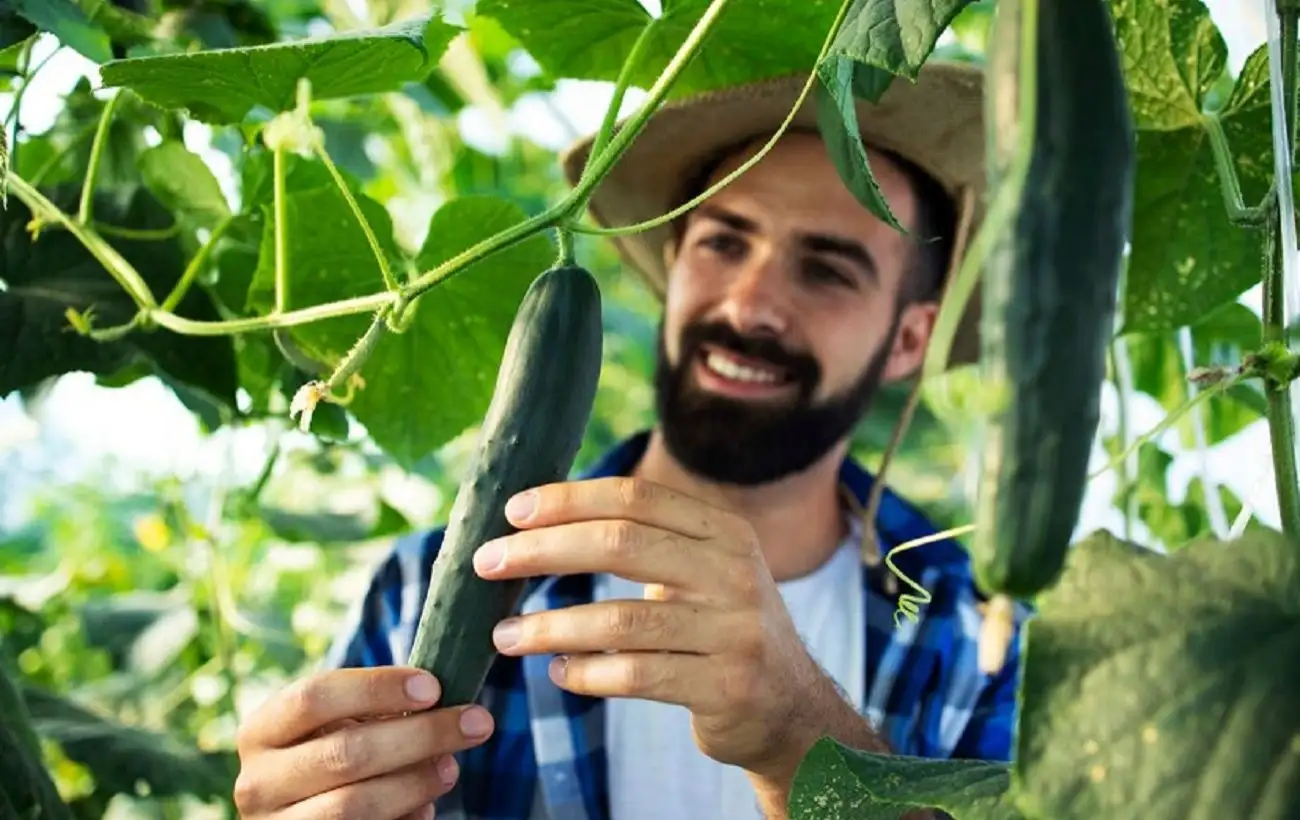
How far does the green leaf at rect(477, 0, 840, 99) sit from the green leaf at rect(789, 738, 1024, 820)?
Result: 470 mm

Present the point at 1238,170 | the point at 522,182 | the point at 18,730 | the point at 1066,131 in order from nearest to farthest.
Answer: the point at 1066,131, the point at 1238,170, the point at 18,730, the point at 522,182

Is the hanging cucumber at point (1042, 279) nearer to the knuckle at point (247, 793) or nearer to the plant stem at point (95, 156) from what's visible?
the knuckle at point (247, 793)

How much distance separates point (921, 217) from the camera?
1580 millimetres

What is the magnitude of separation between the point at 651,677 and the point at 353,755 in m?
0.18

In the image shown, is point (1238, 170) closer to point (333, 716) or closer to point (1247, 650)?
point (1247, 650)

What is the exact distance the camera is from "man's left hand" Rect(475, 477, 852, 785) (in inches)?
27.1

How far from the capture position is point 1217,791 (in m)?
0.41

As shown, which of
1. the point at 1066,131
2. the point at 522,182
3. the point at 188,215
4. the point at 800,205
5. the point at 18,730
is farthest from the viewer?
the point at 522,182

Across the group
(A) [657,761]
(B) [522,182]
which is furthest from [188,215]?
(B) [522,182]

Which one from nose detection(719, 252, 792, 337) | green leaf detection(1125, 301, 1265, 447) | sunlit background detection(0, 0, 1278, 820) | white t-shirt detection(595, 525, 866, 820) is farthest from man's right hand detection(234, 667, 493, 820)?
green leaf detection(1125, 301, 1265, 447)

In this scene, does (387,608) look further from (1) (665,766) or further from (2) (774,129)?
(2) (774,129)

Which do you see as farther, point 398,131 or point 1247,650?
point 398,131

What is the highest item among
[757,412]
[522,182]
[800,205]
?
[800,205]

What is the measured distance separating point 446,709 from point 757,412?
872mm
